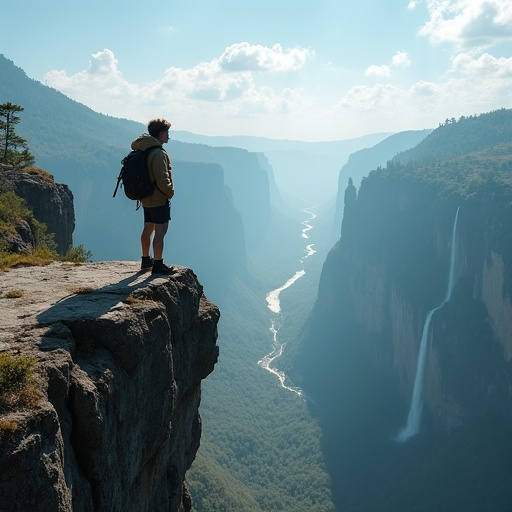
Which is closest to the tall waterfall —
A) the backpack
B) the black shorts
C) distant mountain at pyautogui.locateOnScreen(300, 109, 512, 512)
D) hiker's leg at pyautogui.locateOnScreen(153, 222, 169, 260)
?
distant mountain at pyautogui.locateOnScreen(300, 109, 512, 512)

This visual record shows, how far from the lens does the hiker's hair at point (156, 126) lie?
33.0 ft

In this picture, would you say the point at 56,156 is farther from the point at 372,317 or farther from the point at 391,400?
the point at 391,400

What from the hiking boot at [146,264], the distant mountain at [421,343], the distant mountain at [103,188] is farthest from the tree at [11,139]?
the distant mountain at [103,188]

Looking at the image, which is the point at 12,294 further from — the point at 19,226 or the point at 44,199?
the point at 44,199

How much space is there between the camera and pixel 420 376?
300ft

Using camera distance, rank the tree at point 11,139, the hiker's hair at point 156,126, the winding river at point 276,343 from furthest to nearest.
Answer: the winding river at point 276,343 → the tree at point 11,139 → the hiker's hair at point 156,126

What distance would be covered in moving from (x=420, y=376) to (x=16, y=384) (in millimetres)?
93065

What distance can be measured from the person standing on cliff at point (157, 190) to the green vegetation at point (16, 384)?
484cm

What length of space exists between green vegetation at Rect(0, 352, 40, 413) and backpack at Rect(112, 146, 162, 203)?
4.70 metres

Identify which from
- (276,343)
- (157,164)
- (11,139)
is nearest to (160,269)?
(157,164)

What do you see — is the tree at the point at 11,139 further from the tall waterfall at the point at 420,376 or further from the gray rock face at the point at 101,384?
the tall waterfall at the point at 420,376

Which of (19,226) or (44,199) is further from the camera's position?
(44,199)

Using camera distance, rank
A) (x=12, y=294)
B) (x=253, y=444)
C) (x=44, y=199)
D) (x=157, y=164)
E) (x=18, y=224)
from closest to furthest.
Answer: (x=12, y=294), (x=157, y=164), (x=18, y=224), (x=44, y=199), (x=253, y=444)

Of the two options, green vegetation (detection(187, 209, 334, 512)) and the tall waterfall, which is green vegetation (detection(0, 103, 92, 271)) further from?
the tall waterfall
